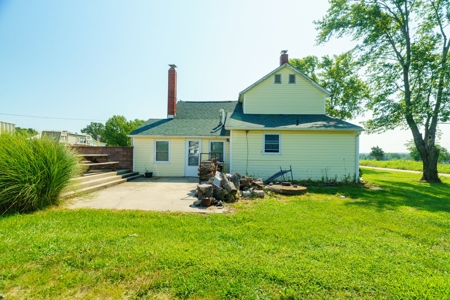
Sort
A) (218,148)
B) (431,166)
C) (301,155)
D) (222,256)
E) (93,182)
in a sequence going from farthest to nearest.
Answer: (431,166) < (218,148) < (301,155) < (93,182) < (222,256)

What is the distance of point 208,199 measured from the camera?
562 centimetres

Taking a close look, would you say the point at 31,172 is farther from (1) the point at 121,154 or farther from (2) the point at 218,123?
(2) the point at 218,123

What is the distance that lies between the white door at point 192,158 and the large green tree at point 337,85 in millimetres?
Result: 16545

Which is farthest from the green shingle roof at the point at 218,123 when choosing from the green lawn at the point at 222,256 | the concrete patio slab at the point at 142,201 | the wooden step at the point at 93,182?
the green lawn at the point at 222,256

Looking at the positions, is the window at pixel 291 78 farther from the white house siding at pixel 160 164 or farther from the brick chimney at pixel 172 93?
the brick chimney at pixel 172 93

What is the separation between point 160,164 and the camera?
11695mm

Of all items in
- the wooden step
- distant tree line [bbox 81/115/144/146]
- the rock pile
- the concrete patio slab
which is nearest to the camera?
the concrete patio slab

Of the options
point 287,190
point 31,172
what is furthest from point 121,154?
point 287,190

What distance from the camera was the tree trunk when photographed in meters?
12.5

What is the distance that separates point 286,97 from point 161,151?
8.40 metres

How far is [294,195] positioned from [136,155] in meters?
9.13

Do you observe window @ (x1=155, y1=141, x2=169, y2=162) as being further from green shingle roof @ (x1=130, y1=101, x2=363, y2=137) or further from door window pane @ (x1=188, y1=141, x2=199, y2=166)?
door window pane @ (x1=188, y1=141, x2=199, y2=166)

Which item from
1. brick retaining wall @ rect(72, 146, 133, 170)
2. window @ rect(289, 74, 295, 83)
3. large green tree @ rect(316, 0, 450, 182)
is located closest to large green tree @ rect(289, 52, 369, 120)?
large green tree @ rect(316, 0, 450, 182)

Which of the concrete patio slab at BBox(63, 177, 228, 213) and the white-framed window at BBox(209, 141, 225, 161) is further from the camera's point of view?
the white-framed window at BBox(209, 141, 225, 161)
